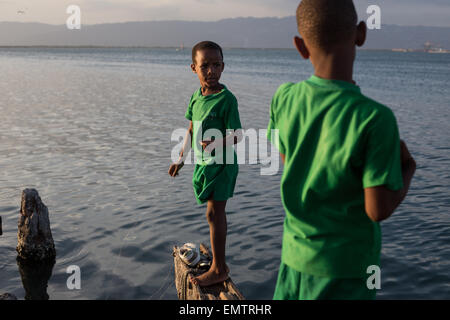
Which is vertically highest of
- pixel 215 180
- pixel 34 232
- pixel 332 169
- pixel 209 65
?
pixel 209 65

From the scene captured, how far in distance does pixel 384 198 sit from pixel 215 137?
2964mm

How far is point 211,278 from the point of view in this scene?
5.26m

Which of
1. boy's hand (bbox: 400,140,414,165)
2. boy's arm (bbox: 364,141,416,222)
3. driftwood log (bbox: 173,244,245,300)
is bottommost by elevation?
driftwood log (bbox: 173,244,245,300)

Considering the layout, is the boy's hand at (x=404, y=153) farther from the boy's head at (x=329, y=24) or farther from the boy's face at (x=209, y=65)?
the boy's face at (x=209, y=65)

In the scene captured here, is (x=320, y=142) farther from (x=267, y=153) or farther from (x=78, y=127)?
(x=78, y=127)

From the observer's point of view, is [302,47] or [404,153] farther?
[302,47]

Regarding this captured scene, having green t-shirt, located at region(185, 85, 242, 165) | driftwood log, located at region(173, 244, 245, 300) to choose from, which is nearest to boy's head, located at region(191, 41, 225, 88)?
green t-shirt, located at region(185, 85, 242, 165)

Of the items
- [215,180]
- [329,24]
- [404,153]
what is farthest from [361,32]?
[215,180]

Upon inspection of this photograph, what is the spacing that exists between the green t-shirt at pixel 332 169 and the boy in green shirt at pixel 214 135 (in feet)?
7.64

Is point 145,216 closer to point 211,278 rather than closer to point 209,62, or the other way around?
point 211,278

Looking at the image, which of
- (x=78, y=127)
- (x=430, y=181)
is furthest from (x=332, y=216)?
(x=78, y=127)

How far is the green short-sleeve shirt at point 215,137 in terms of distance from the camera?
4918 mm

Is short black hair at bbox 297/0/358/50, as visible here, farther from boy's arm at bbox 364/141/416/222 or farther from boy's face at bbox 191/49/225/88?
boy's face at bbox 191/49/225/88

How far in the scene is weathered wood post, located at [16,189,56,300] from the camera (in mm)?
7645
